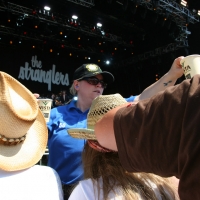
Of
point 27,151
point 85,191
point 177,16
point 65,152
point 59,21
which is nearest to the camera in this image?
point 85,191

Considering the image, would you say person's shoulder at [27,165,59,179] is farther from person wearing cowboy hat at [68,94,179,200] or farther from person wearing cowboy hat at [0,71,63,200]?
person wearing cowboy hat at [68,94,179,200]

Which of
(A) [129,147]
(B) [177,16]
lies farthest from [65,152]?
(B) [177,16]

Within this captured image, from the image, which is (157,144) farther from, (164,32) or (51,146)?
(164,32)

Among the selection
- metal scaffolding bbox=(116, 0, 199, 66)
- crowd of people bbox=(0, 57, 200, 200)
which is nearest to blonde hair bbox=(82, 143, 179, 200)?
crowd of people bbox=(0, 57, 200, 200)

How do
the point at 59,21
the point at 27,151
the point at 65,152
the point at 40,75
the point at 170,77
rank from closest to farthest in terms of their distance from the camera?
the point at 27,151
the point at 170,77
the point at 65,152
the point at 59,21
the point at 40,75

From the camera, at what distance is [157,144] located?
498 millimetres

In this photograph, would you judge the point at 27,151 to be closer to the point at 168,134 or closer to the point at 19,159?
the point at 19,159

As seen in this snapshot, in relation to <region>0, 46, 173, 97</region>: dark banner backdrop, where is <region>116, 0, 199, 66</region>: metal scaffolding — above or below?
above

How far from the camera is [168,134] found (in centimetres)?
48

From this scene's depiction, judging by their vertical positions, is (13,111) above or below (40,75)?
above

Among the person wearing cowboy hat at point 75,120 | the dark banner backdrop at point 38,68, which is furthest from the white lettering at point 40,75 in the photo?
the person wearing cowboy hat at point 75,120

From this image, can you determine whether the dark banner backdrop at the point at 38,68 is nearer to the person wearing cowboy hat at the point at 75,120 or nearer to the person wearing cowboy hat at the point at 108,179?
the person wearing cowboy hat at the point at 75,120

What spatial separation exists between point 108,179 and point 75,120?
0.94 meters

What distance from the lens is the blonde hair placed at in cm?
83
